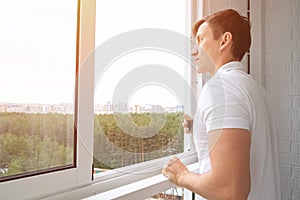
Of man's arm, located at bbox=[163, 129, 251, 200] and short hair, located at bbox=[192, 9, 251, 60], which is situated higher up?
short hair, located at bbox=[192, 9, 251, 60]

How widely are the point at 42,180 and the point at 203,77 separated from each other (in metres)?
1.28

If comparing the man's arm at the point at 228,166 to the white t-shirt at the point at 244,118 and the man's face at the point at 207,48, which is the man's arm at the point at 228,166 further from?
the man's face at the point at 207,48

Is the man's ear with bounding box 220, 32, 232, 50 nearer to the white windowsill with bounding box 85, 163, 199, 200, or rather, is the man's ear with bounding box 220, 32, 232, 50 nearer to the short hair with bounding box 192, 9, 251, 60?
the short hair with bounding box 192, 9, 251, 60

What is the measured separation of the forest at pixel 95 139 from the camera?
3.48 ft

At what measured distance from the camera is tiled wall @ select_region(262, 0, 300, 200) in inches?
97.7

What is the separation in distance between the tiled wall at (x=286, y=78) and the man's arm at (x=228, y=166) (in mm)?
1664

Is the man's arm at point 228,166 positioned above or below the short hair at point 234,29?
below

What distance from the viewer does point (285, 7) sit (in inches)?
99.9

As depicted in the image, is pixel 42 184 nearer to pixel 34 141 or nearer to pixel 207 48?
pixel 34 141

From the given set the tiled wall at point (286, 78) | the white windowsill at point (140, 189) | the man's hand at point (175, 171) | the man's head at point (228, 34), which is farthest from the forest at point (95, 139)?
the tiled wall at point (286, 78)

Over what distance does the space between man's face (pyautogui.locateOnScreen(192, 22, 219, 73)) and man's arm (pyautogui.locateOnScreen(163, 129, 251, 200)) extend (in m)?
0.33

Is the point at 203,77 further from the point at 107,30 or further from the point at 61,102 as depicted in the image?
the point at 61,102

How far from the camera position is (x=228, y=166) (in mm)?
928

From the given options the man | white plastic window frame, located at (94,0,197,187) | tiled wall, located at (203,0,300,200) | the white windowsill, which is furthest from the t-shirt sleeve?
tiled wall, located at (203,0,300,200)
